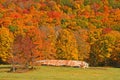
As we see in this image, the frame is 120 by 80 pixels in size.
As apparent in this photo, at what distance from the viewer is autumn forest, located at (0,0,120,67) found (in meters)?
99.7

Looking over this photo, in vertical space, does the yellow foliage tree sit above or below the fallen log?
above

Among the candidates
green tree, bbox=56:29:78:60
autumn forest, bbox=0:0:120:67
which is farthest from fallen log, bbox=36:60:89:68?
green tree, bbox=56:29:78:60

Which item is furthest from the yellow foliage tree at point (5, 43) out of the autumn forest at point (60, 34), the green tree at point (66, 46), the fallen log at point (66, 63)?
the green tree at point (66, 46)

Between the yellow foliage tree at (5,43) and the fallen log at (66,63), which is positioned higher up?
the yellow foliage tree at (5,43)

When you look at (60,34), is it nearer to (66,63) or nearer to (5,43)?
(5,43)

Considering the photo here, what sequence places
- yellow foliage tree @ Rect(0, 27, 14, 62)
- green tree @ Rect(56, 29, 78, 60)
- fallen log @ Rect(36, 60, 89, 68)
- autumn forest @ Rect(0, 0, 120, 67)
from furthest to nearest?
1. green tree @ Rect(56, 29, 78, 60)
2. yellow foliage tree @ Rect(0, 27, 14, 62)
3. autumn forest @ Rect(0, 0, 120, 67)
4. fallen log @ Rect(36, 60, 89, 68)

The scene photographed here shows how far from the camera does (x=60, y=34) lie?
114 metres

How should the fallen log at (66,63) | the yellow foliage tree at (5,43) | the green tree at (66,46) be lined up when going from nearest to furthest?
1. the fallen log at (66,63)
2. the yellow foliage tree at (5,43)
3. the green tree at (66,46)

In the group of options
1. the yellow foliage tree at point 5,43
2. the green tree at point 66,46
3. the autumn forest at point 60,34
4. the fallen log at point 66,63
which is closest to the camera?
the fallen log at point 66,63

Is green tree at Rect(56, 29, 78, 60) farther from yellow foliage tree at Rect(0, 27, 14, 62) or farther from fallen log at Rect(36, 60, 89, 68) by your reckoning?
yellow foliage tree at Rect(0, 27, 14, 62)

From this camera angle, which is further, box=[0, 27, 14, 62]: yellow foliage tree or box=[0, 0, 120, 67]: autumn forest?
box=[0, 27, 14, 62]: yellow foliage tree

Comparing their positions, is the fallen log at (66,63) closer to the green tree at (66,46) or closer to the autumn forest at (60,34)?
the autumn forest at (60,34)

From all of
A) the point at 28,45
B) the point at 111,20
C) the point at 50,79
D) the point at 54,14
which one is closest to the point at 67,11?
the point at 54,14

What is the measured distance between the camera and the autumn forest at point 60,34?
9966 centimetres
